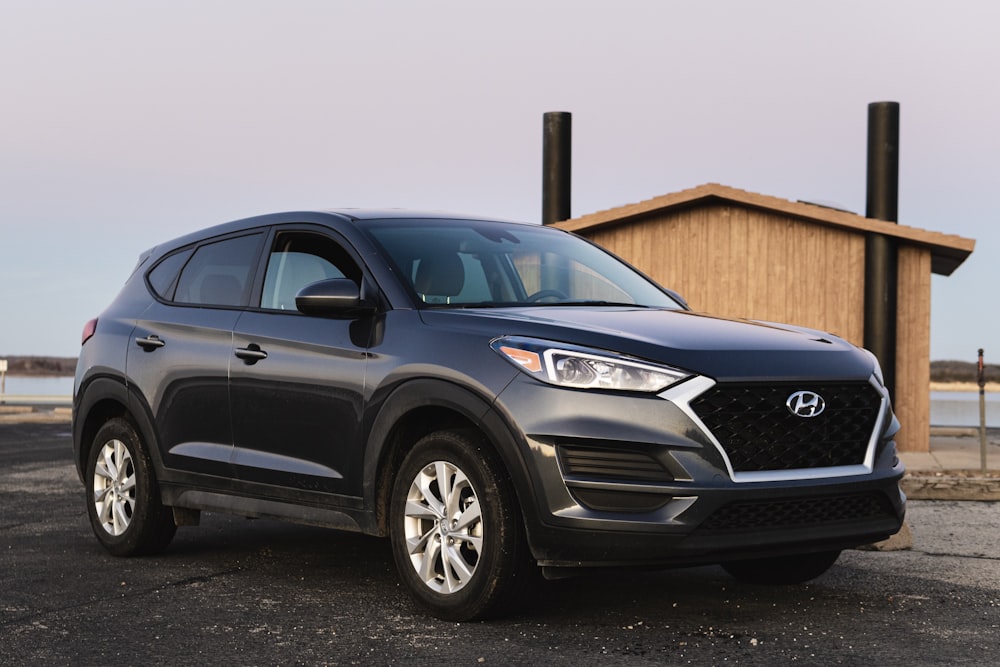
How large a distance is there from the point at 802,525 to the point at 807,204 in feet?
45.0

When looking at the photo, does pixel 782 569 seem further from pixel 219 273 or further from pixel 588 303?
pixel 219 273

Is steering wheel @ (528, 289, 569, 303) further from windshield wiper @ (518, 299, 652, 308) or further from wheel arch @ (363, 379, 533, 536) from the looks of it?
wheel arch @ (363, 379, 533, 536)

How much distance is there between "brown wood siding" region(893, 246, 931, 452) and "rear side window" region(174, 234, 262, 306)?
1308 centimetres

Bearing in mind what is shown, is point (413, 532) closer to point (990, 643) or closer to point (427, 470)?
point (427, 470)

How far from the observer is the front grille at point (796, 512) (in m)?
5.11

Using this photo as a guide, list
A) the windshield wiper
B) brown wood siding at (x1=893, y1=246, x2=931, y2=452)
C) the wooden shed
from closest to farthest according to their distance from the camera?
1. the windshield wiper
2. the wooden shed
3. brown wood siding at (x1=893, y1=246, x2=931, y2=452)

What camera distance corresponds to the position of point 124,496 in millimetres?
7668

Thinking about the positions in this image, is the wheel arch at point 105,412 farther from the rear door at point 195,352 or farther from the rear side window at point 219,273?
the rear side window at point 219,273

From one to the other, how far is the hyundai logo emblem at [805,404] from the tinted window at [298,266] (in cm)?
229

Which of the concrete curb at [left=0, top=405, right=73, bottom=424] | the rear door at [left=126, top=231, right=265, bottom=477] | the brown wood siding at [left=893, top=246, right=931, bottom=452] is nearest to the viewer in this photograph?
the rear door at [left=126, top=231, right=265, bottom=477]

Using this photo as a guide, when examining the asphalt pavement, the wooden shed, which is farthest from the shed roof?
the asphalt pavement

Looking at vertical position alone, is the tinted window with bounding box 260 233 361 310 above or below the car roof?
below

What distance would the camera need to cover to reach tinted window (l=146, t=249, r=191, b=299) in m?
7.75

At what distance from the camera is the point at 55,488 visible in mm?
12102
